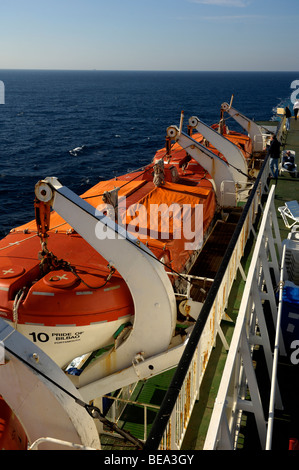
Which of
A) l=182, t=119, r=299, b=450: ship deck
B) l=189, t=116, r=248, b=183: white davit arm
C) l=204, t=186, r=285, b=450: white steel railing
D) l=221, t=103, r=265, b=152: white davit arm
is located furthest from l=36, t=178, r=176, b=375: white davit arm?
l=221, t=103, r=265, b=152: white davit arm

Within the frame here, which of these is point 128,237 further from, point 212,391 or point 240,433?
point 240,433

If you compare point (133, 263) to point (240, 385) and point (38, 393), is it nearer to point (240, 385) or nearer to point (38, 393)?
point (240, 385)

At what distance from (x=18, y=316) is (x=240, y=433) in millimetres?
4534

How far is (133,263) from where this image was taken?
301 inches

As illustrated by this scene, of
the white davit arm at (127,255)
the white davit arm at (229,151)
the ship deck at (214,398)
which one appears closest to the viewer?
the ship deck at (214,398)

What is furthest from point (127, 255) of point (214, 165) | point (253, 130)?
point (253, 130)

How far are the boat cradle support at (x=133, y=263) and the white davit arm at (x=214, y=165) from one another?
8473 millimetres

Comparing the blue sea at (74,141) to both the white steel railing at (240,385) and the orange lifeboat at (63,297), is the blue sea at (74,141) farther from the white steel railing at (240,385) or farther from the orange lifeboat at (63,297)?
the white steel railing at (240,385)

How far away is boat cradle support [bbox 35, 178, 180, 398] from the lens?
7551 millimetres

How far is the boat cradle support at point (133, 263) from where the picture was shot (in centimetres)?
755

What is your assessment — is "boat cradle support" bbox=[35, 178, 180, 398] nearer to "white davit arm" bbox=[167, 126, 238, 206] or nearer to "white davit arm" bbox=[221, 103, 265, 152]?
"white davit arm" bbox=[167, 126, 238, 206]

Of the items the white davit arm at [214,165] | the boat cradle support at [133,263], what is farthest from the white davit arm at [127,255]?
the white davit arm at [214,165]

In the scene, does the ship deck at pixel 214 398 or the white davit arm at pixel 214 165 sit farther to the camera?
the white davit arm at pixel 214 165

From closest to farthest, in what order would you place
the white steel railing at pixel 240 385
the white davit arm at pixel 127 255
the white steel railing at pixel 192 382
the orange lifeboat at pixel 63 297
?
the white steel railing at pixel 240 385
the white steel railing at pixel 192 382
the white davit arm at pixel 127 255
the orange lifeboat at pixel 63 297
